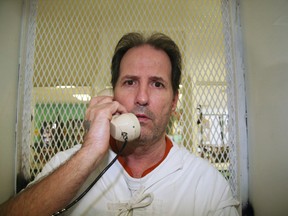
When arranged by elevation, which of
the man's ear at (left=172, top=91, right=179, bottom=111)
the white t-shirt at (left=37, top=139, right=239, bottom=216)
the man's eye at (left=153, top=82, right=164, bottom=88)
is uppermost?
the man's eye at (left=153, top=82, right=164, bottom=88)

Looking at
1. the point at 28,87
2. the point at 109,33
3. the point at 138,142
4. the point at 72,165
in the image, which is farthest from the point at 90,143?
the point at 109,33

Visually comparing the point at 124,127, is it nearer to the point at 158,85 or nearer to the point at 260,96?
the point at 158,85

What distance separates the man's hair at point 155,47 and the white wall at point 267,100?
0.32 meters

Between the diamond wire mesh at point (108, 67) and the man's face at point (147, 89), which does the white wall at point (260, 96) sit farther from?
the man's face at point (147, 89)

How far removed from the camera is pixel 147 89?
0.78 metres

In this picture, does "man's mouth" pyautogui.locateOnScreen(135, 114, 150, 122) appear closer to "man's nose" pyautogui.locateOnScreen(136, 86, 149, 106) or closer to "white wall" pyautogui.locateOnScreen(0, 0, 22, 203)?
"man's nose" pyautogui.locateOnScreen(136, 86, 149, 106)

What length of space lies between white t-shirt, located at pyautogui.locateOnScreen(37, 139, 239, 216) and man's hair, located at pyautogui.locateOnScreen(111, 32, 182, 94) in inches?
15.3

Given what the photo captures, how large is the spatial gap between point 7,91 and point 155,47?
72 cm

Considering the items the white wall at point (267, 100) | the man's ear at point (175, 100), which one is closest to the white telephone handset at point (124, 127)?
the man's ear at point (175, 100)

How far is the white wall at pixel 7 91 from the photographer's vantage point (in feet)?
2.74

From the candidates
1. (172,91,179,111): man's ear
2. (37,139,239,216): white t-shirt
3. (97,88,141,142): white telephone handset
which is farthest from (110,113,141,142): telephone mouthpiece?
(172,91,179,111): man's ear

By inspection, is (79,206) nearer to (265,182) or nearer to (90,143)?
(90,143)

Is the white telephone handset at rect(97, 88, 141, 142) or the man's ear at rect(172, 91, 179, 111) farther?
the man's ear at rect(172, 91, 179, 111)

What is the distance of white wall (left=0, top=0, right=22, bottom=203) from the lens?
0.83m
